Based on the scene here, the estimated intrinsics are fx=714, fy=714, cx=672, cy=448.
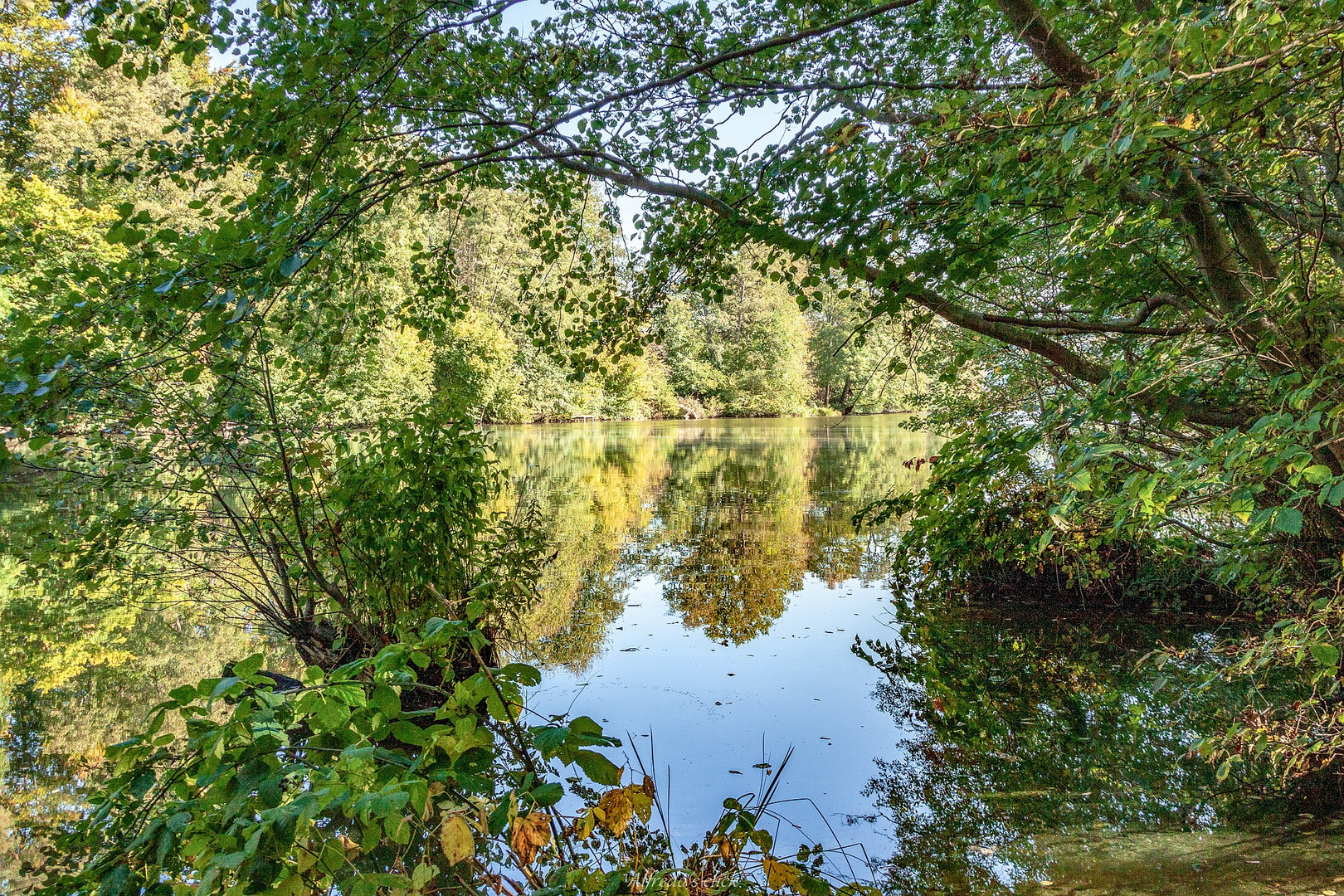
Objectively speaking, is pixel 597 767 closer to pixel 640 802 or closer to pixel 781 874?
pixel 640 802

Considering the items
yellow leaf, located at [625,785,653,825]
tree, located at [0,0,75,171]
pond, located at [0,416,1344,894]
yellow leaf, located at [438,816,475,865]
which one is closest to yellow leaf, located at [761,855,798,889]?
yellow leaf, located at [625,785,653,825]

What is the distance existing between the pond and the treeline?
1.96 m

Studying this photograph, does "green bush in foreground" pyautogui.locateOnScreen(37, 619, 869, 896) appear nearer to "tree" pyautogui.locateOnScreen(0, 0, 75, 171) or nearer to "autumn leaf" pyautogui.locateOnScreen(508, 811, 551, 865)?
"autumn leaf" pyautogui.locateOnScreen(508, 811, 551, 865)

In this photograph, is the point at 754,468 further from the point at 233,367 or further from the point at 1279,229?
the point at 233,367

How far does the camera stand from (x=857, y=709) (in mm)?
4566

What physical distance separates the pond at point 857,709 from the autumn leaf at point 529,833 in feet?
6.05

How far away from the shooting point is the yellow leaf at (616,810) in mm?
1717

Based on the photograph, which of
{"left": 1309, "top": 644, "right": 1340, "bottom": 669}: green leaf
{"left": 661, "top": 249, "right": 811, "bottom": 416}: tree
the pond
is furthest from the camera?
{"left": 661, "top": 249, "right": 811, "bottom": 416}: tree

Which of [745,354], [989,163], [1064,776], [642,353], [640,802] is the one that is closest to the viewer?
[640,802]

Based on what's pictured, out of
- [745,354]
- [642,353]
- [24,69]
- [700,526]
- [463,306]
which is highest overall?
[745,354]

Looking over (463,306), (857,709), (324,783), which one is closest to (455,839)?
(324,783)

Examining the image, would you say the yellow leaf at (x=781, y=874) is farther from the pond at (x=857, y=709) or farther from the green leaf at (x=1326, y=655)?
the green leaf at (x=1326, y=655)

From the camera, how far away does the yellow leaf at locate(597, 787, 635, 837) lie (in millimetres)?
1717

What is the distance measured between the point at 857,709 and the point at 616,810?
10.5 ft
